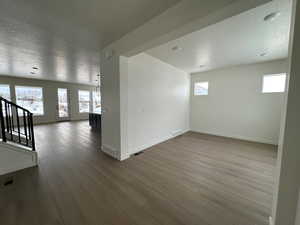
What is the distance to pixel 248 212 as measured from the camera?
149cm

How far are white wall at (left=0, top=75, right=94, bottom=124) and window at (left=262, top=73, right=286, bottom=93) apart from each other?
9.75 m

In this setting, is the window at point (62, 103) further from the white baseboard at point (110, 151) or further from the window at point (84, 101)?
the white baseboard at point (110, 151)

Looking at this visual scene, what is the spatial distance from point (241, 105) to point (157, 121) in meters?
3.23

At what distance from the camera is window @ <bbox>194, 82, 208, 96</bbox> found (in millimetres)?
5235

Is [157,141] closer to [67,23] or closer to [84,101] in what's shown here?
[67,23]

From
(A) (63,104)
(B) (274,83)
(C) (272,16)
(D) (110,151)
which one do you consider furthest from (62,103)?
(B) (274,83)

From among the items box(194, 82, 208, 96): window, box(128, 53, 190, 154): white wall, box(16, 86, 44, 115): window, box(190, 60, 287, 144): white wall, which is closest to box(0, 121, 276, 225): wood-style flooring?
box(128, 53, 190, 154): white wall

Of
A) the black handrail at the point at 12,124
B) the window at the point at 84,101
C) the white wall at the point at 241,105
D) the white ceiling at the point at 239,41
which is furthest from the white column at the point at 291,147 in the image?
the window at the point at 84,101

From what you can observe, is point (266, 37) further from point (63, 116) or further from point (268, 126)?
point (63, 116)

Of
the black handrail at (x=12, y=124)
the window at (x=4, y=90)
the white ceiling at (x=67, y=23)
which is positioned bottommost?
the black handrail at (x=12, y=124)

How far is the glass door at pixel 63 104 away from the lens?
7695mm

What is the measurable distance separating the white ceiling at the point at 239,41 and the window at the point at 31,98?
292 inches

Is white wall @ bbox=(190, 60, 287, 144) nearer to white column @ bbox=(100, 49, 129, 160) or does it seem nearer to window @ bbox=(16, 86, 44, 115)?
white column @ bbox=(100, 49, 129, 160)

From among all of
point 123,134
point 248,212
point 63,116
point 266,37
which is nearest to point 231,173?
point 248,212
